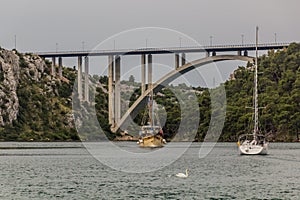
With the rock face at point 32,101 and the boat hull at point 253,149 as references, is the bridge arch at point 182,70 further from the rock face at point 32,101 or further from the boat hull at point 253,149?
the boat hull at point 253,149

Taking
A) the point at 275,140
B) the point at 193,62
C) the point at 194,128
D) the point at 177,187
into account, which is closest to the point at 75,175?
the point at 177,187

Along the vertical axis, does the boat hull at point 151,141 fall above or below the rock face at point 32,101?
below

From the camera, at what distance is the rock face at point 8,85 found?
150 meters

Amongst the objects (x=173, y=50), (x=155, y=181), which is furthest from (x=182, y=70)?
(x=155, y=181)

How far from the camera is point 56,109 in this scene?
16562cm

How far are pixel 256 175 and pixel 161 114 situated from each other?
11792 centimetres

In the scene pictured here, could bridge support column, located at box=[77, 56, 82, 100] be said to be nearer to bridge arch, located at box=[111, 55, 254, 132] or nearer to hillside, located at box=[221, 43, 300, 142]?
bridge arch, located at box=[111, 55, 254, 132]

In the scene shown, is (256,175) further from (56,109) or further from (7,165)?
(56,109)

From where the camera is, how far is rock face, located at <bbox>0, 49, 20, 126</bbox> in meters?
150

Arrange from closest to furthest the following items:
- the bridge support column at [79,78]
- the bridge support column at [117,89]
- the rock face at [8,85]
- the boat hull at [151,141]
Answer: the boat hull at [151,141] < the bridge support column at [117,89] < the bridge support column at [79,78] < the rock face at [8,85]

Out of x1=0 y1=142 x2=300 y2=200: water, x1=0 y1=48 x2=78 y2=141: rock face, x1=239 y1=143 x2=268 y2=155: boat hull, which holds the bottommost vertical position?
x1=0 y1=142 x2=300 y2=200: water

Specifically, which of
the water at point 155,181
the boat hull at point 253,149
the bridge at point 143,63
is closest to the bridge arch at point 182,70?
the bridge at point 143,63

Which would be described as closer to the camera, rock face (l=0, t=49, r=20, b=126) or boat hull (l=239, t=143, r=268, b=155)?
boat hull (l=239, t=143, r=268, b=155)

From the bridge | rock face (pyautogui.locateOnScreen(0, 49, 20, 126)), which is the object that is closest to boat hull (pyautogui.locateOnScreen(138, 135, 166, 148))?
the bridge
